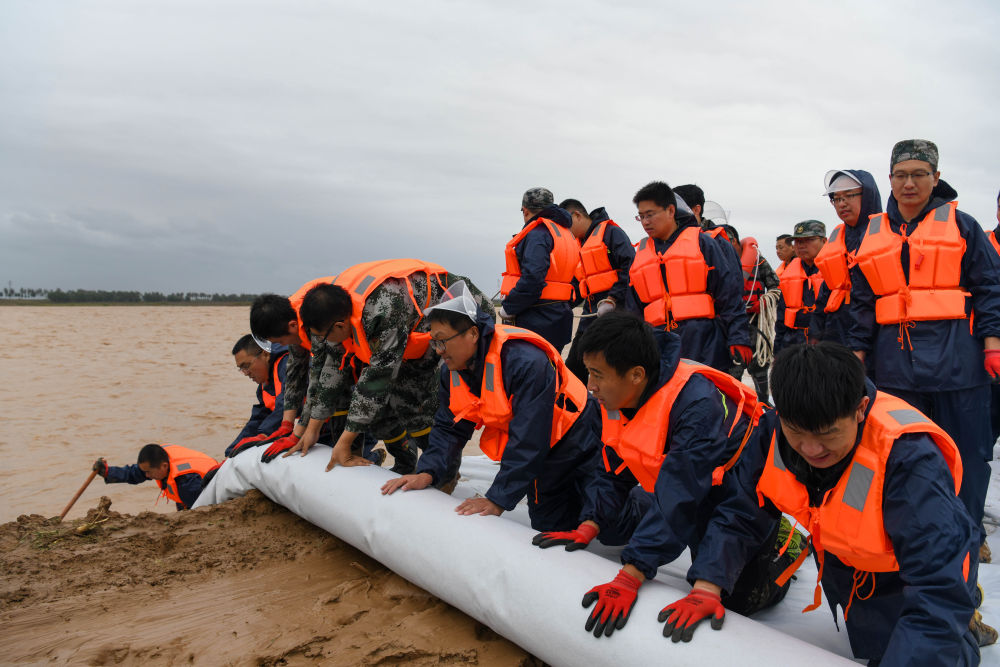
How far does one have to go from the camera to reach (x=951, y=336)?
2.72m

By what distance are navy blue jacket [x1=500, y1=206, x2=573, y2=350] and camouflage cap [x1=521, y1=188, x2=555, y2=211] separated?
101 mm

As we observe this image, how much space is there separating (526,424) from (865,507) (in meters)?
1.28

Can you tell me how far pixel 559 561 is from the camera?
6.81 feet

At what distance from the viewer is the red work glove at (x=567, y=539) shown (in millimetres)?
2172

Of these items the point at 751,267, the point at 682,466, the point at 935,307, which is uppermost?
the point at 751,267

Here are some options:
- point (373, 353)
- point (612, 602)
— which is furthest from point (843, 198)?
point (612, 602)

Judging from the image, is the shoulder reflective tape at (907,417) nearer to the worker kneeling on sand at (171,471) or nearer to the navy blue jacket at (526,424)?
the navy blue jacket at (526,424)

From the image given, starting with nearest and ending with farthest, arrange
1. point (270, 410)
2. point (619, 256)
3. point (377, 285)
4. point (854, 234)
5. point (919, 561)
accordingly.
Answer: point (919, 561) < point (377, 285) < point (854, 234) < point (270, 410) < point (619, 256)

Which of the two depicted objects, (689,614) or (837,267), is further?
(837,267)

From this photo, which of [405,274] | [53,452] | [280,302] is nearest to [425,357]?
[405,274]

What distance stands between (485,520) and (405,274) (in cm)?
152

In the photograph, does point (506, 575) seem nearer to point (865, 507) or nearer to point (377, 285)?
point (865, 507)

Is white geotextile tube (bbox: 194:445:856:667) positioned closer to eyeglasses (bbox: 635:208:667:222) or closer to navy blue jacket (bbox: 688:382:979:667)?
navy blue jacket (bbox: 688:382:979:667)

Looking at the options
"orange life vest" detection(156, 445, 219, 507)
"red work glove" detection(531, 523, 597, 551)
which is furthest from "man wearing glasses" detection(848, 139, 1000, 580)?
"orange life vest" detection(156, 445, 219, 507)
